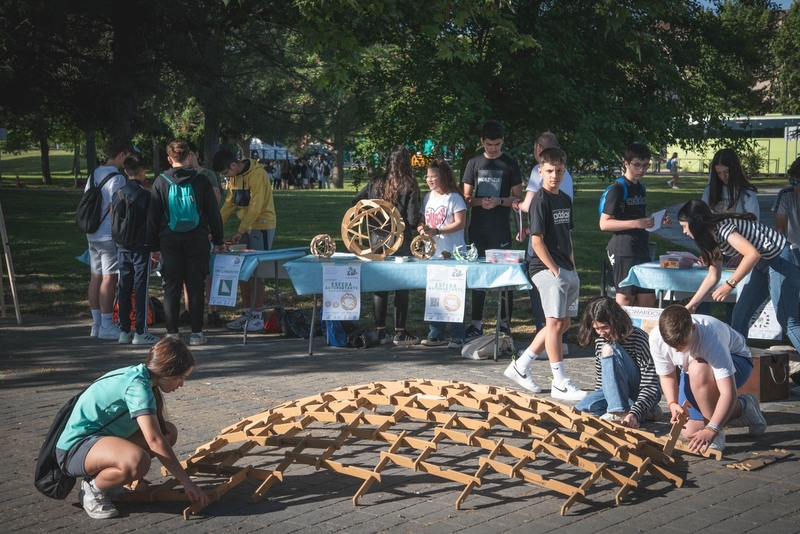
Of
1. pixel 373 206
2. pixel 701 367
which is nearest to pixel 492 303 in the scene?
pixel 373 206

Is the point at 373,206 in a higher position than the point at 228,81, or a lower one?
lower

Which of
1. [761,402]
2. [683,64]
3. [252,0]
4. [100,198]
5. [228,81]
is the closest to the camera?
[761,402]

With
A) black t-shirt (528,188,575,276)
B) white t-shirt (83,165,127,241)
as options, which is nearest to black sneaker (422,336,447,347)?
black t-shirt (528,188,575,276)

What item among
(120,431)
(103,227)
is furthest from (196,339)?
(120,431)

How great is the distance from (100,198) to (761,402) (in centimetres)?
689

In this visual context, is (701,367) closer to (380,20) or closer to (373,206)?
(373,206)

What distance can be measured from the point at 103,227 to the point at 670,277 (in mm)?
5940

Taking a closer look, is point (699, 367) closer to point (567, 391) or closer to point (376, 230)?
point (567, 391)

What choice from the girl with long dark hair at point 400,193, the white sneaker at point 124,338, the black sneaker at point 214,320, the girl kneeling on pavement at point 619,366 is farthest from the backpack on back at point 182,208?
the girl kneeling on pavement at point 619,366

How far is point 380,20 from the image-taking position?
12.6 m

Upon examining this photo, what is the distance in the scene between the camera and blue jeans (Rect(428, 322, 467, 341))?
953 cm

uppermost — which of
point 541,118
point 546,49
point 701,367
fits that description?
point 546,49

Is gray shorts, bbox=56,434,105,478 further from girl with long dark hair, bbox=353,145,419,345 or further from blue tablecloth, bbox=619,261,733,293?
blue tablecloth, bbox=619,261,733,293

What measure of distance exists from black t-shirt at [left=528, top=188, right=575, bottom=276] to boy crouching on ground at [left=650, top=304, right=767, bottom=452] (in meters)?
1.73
